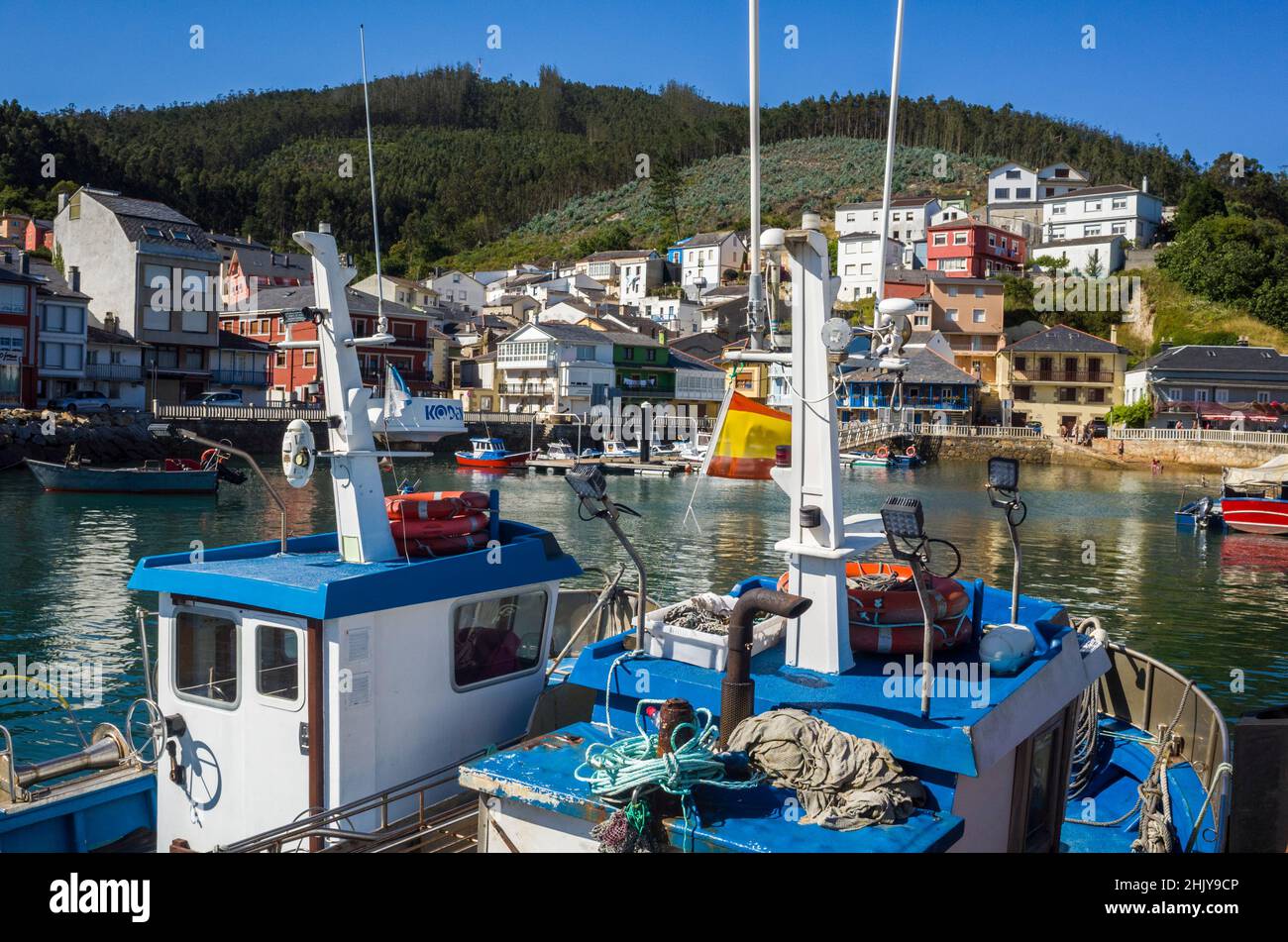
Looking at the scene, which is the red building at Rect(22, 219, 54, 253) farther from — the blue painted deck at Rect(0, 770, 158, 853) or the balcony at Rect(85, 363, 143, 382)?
the blue painted deck at Rect(0, 770, 158, 853)

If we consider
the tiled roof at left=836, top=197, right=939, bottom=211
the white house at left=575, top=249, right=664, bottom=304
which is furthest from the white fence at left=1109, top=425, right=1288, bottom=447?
the white house at left=575, top=249, right=664, bottom=304

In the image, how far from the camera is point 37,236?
294 feet

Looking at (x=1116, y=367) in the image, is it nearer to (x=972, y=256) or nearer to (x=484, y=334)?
(x=972, y=256)

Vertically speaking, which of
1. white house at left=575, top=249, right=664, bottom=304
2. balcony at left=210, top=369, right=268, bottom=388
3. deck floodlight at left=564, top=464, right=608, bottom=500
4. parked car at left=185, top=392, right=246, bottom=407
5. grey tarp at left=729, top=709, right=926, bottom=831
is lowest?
grey tarp at left=729, top=709, right=926, bottom=831

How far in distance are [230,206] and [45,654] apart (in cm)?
14689

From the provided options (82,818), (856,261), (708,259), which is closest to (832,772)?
(82,818)

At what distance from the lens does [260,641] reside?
7996mm

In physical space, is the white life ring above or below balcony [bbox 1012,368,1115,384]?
below

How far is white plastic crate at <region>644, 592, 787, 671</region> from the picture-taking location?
311 inches

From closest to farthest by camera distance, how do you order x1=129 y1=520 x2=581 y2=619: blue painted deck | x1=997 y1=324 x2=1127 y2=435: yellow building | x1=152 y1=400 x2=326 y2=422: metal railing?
x1=129 y1=520 x2=581 y2=619: blue painted deck < x1=152 y1=400 x2=326 y2=422: metal railing < x1=997 y1=324 x2=1127 y2=435: yellow building

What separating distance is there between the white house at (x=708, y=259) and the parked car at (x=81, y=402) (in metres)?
80.3

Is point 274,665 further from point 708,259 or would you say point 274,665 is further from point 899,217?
point 708,259

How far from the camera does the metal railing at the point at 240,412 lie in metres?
66.4

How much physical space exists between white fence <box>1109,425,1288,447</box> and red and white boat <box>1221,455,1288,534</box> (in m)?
33.5
